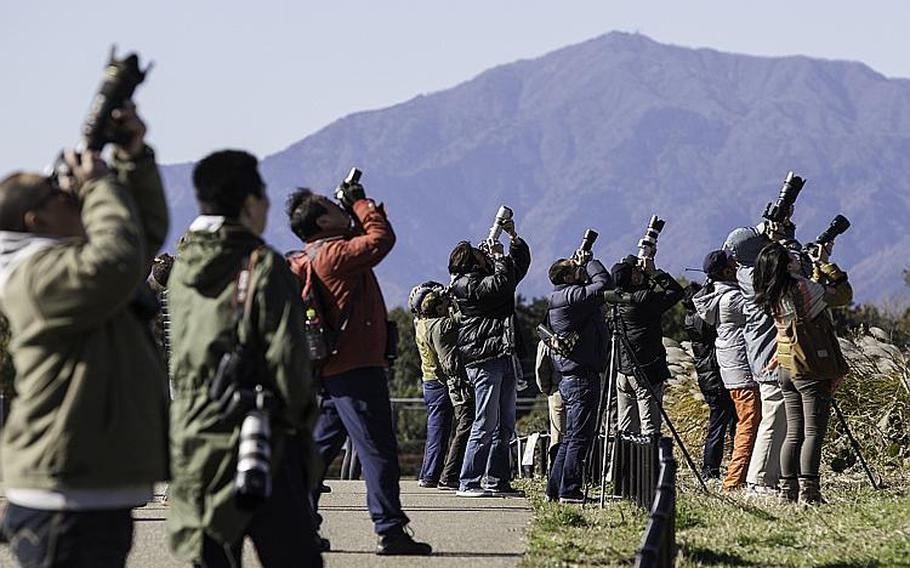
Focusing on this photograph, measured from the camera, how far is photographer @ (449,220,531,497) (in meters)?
13.5

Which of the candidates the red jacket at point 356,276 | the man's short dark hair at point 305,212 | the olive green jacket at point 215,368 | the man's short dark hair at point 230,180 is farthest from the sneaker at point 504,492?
the man's short dark hair at point 230,180

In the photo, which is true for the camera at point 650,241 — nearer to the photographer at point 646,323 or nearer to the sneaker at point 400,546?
the photographer at point 646,323

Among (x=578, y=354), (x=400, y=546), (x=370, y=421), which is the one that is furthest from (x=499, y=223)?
(x=370, y=421)

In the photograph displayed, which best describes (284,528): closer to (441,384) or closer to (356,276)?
(356,276)

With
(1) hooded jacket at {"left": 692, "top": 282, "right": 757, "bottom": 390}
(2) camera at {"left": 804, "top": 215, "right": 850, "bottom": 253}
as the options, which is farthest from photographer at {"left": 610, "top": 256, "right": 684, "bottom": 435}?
(2) camera at {"left": 804, "top": 215, "right": 850, "bottom": 253}

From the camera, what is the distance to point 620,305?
1488cm

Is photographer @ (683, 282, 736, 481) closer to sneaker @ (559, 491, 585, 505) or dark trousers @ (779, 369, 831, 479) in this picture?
sneaker @ (559, 491, 585, 505)

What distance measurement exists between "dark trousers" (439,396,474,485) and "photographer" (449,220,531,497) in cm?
106

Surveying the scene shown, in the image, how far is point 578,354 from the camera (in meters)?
13.1

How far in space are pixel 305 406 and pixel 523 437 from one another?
17826 mm

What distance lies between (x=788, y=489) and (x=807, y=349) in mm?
1002

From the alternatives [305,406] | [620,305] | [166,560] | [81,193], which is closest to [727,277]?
[620,305]

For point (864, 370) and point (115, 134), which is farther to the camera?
point (864, 370)

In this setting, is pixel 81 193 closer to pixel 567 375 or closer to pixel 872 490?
pixel 567 375
